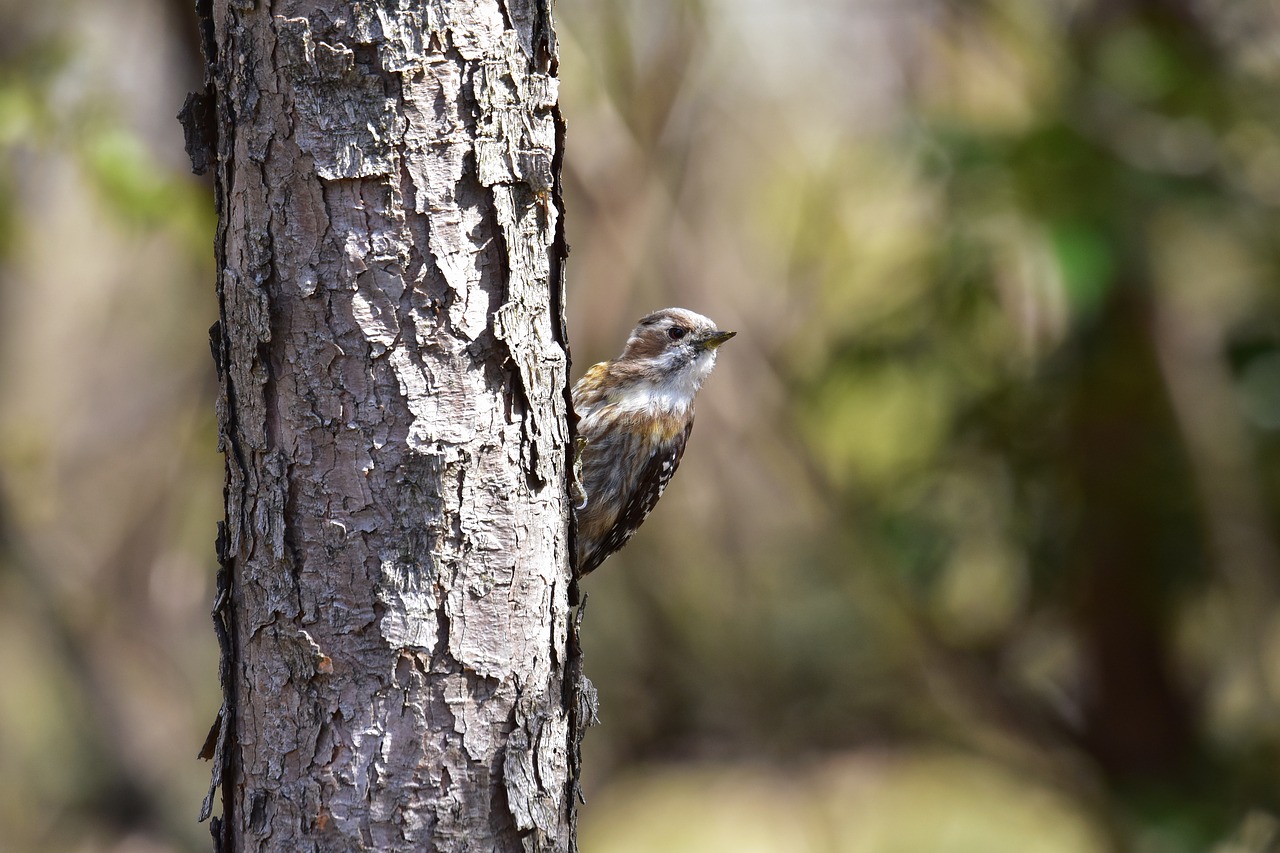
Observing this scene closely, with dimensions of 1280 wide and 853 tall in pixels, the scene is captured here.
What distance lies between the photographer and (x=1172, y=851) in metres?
5.07

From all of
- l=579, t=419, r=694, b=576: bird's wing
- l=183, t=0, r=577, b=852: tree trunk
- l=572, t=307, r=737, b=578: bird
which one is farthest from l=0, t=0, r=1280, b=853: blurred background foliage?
l=183, t=0, r=577, b=852: tree trunk

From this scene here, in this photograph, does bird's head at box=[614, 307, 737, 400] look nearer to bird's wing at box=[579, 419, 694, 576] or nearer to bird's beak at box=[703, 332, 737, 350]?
bird's beak at box=[703, 332, 737, 350]

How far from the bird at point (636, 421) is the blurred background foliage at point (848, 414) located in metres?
1.51

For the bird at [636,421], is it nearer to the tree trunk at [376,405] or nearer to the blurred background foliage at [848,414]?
the blurred background foliage at [848,414]

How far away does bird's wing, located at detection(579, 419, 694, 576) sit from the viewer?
12.6 ft

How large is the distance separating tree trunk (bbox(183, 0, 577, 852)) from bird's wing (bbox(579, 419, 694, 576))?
69.9 inches

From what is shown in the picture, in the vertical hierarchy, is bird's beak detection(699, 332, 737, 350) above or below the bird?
above

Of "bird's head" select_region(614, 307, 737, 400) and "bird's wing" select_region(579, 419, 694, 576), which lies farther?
"bird's head" select_region(614, 307, 737, 400)

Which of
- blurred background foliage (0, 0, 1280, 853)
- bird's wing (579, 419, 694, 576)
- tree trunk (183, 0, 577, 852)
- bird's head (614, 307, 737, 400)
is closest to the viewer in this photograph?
tree trunk (183, 0, 577, 852)

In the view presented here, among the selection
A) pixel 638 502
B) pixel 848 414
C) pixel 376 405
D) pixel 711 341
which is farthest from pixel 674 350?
pixel 848 414

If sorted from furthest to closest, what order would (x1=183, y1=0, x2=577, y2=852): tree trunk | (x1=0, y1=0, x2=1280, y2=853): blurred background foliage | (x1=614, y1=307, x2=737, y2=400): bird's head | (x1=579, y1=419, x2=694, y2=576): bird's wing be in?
(x1=0, y1=0, x2=1280, y2=853): blurred background foliage
(x1=614, y1=307, x2=737, y2=400): bird's head
(x1=579, y1=419, x2=694, y2=576): bird's wing
(x1=183, y1=0, x2=577, y2=852): tree trunk

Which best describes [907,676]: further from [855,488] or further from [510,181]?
[510,181]

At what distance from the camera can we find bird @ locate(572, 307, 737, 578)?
12.6 feet

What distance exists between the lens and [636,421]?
3.88 meters
